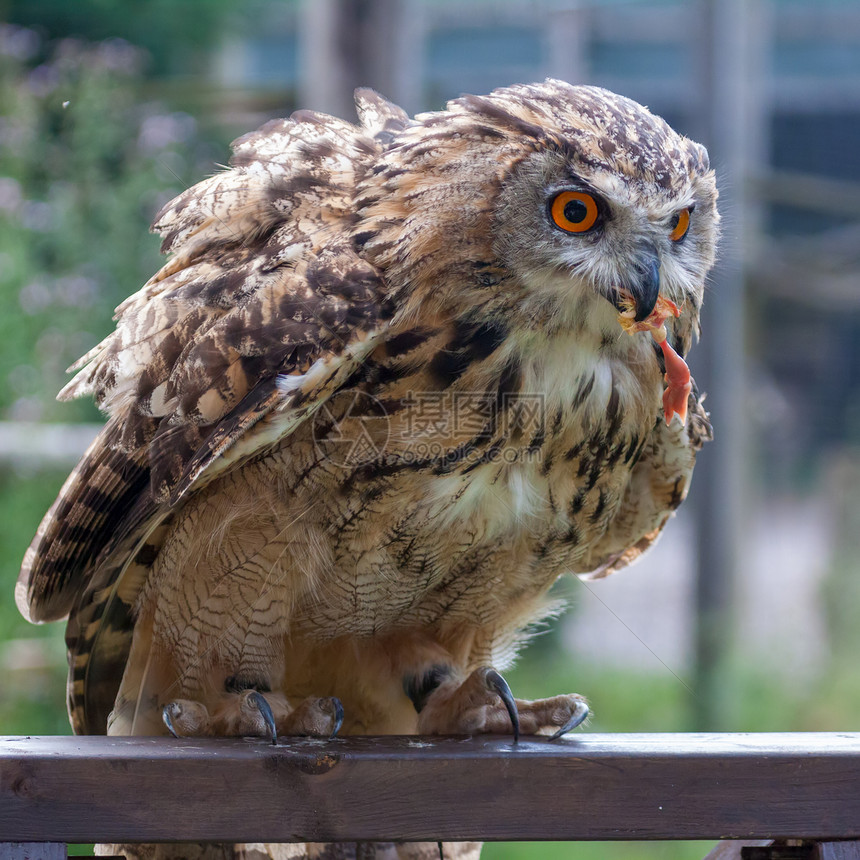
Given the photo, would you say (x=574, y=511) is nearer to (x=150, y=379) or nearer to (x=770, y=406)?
(x=150, y=379)

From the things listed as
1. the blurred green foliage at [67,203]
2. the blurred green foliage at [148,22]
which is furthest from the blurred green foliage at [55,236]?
the blurred green foliage at [148,22]

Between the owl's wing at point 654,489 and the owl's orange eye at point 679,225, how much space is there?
398 millimetres

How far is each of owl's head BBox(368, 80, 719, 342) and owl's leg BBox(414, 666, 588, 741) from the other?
2.37 ft

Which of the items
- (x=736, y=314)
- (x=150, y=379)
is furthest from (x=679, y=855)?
(x=150, y=379)

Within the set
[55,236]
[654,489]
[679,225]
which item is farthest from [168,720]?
[55,236]

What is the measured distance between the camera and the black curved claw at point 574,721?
6.14ft

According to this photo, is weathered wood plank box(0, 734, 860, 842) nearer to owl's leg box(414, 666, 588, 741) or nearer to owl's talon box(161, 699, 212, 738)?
owl's leg box(414, 666, 588, 741)

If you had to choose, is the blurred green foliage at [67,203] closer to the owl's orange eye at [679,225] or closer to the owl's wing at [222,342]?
the owl's wing at [222,342]

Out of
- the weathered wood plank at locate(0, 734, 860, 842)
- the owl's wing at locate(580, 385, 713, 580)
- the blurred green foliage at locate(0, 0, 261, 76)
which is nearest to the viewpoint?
the weathered wood plank at locate(0, 734, 860, 842)

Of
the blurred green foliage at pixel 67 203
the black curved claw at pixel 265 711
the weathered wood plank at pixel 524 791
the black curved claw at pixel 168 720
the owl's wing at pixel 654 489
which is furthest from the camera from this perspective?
the blurred green foliage at pixel 67 203

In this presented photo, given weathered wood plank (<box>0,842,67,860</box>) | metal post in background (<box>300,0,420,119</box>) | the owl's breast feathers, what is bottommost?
weathered wood plank (<box>0,842,67,860</box>)

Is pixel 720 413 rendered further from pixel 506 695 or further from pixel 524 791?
pixel 524 791

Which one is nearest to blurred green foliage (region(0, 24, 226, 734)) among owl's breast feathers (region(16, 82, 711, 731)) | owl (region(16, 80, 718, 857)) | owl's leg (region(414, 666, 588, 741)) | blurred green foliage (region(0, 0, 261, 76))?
blurred green foliage (region(0, 0, 261, 76))

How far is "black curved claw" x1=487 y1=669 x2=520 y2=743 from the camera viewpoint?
192cm
